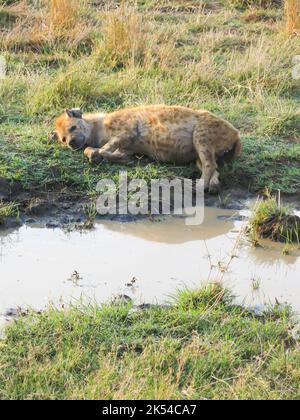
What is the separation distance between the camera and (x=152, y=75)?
7891 mm

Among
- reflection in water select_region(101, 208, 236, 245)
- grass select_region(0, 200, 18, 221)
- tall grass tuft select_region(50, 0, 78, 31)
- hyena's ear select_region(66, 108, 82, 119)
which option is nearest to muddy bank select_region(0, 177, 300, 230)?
grass select_region(0, 200, 18, 221)

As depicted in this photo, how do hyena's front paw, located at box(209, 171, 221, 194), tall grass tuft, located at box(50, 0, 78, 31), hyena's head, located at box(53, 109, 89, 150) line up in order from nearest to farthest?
hyena's front paw, located at box(209, 171, 221, 194) < hyena's head, located at box(53, 109, 89, 150) < tall grass tuft, located at box(50, 0, 78, 31)

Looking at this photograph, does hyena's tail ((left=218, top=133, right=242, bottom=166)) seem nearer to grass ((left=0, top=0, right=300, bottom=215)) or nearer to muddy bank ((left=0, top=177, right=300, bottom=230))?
grass ((left=0, top=0, right=300, bottom=215))

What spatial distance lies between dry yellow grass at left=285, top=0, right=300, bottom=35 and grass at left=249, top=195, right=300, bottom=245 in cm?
384

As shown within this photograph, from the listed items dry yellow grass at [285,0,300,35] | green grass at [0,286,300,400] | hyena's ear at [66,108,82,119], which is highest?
dry yellow grass at [285,0,300,35]

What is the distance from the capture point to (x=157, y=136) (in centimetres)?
640

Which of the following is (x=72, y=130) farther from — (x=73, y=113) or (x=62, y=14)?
(x=62, y=14)

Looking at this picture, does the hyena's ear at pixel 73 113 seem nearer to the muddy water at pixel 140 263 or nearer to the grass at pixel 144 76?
the grass at pixel 144 76

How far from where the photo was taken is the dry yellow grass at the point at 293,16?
904 cm

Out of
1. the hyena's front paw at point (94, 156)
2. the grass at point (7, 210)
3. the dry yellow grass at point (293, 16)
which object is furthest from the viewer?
the dry yellow grass at point (293, 16)

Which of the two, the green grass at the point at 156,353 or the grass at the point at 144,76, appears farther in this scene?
the grass at the point at 144,76

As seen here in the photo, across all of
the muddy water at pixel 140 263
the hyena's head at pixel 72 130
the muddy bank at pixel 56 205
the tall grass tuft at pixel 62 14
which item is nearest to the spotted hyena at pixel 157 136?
the hyena's head at pixel 72 130

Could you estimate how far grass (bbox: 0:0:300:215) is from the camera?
6.30m

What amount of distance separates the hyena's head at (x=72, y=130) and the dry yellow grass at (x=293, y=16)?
10.7ft
